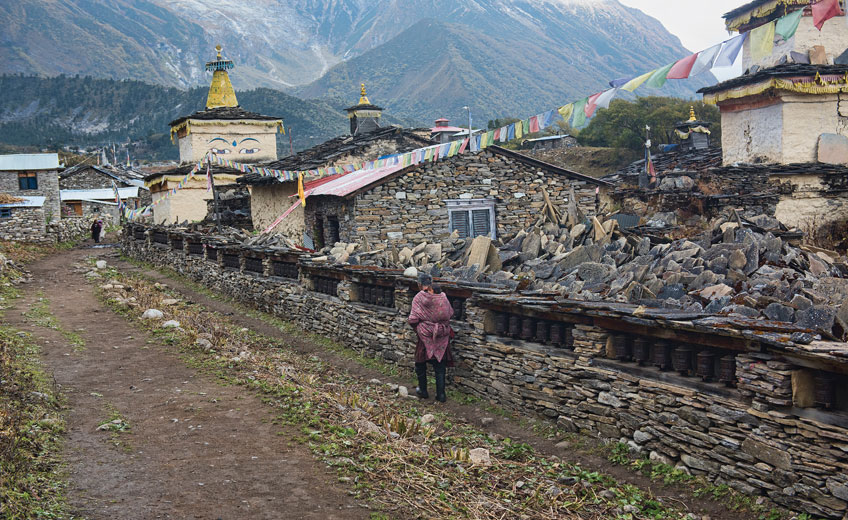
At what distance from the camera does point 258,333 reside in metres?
15.8

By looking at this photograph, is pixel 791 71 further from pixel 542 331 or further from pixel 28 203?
pixel 28 203

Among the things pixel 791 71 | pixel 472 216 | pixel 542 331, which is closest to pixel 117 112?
pixel 472 216

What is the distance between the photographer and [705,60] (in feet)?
29.8

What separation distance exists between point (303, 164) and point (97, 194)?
38214 millimetres

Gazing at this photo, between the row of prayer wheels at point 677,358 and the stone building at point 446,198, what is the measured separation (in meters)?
11.1

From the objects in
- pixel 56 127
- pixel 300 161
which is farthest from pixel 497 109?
pixel 300 161

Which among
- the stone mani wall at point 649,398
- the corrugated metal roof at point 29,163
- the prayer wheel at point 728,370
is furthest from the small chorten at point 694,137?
the corrugated metal roof at point 29,163

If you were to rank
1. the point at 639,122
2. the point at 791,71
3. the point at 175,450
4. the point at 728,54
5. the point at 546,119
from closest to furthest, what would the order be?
the point at 175,450 < the point at 728,54 < the point at 546,119 < the point at 791,71 < the point at 639,122

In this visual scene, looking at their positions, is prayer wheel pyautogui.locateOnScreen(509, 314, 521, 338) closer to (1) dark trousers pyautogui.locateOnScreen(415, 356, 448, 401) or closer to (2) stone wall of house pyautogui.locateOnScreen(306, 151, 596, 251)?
(1) dark trousers pyautogui.locateOnScreen(415, 356, 448, 401)

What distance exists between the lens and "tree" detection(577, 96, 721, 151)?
5006 centimetres

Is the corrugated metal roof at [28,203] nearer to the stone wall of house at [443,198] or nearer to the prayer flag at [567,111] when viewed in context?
the stone wall of house at [443,198]

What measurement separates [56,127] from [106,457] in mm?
132418

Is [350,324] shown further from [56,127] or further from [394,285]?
[56,127]

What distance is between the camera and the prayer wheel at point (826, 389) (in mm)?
6098
